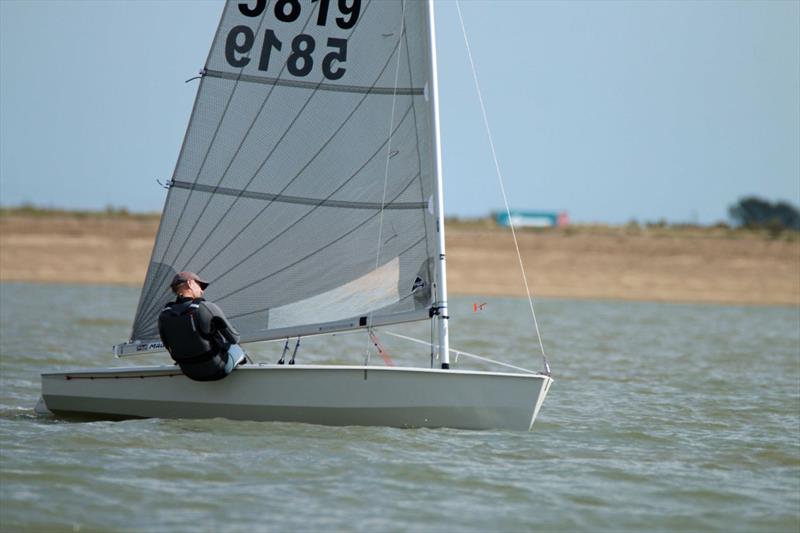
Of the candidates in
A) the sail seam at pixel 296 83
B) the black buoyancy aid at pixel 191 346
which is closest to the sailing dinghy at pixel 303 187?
the sail seam at pixel 296 83

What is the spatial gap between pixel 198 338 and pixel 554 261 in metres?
22.3

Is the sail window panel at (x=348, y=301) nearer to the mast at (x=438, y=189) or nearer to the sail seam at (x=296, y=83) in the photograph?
the mast at (x=438, y=189)

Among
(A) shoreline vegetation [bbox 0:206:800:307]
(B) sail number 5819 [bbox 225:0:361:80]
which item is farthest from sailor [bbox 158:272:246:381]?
(A) shoreline vegetation [bbox 0:206:800:307]

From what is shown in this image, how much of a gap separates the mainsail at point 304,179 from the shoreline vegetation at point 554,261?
709 inches

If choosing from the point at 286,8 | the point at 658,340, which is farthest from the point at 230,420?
the point at 658,340

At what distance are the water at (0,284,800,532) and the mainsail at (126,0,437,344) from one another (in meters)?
1.24

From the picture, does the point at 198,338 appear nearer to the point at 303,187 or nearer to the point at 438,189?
the point at 303,187

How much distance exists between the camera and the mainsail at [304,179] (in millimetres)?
10133

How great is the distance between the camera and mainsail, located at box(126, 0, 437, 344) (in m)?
10.1

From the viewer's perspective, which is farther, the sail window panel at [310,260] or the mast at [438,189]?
the sail window panel at [310,260]

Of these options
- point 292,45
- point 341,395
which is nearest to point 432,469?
point 341,395

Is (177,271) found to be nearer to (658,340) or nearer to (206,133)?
(206,133)

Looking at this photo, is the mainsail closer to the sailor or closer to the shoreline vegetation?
the sailor

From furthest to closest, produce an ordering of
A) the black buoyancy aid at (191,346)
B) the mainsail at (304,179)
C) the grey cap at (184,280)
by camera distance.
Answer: the mainsail at (304,179), the grey cap at (184,280), the black buoyancy aid at (191,346)
